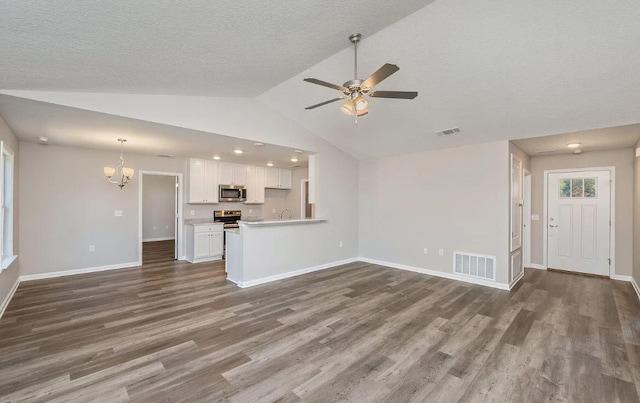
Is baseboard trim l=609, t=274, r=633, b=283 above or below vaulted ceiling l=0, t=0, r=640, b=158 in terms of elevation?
below

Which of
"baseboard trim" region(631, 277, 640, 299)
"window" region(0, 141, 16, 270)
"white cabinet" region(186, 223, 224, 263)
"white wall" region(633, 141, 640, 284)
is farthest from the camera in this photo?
"white cabinet" region(186, 223, 224, 263)

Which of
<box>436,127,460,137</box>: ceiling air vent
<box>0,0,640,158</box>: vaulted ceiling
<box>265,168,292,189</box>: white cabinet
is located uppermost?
<box>0,0,640,158</box>: vaulted ceiling

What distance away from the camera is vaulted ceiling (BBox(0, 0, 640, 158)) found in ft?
6.39

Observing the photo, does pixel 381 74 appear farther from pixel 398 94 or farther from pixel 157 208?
pixel 157 208

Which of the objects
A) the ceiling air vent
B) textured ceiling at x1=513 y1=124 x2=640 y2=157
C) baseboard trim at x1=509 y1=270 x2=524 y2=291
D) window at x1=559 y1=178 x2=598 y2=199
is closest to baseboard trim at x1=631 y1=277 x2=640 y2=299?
baseboard trim at x1=509 y1=270 x2=524 y2=291

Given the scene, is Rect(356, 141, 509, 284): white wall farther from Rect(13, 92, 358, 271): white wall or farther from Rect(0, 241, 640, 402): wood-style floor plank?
Rect(0, 241, 640, 402): wood-style floor plank

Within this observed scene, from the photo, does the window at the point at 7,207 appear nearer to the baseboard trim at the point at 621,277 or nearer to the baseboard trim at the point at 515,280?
the baseboard trim at the point at 515,280

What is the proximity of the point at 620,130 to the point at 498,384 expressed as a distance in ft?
13.1

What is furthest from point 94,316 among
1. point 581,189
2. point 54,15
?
point 581,189

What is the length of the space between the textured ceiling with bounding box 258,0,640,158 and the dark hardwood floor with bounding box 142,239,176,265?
185 inches

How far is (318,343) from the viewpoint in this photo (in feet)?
9.18

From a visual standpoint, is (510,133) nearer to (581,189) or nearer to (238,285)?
(581,189)

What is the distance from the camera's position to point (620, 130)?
3836mm

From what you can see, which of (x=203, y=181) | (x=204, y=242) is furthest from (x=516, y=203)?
(x=203, y=181)
